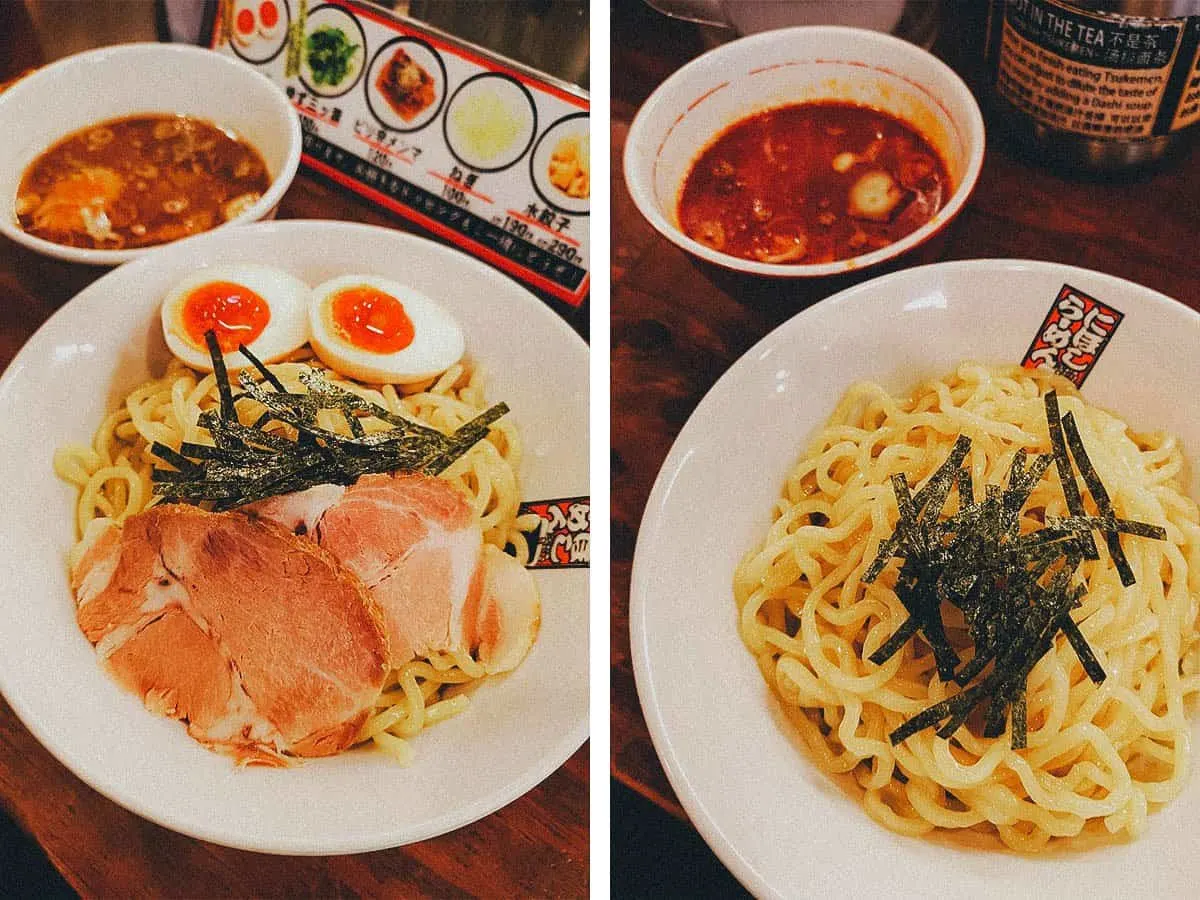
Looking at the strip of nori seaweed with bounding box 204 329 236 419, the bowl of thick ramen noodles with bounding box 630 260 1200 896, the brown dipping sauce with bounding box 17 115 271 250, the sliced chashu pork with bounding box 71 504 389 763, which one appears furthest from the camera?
the brown dipping sauce with bounding box 17 115 271 250

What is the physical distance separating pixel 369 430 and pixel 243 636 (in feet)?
0.85

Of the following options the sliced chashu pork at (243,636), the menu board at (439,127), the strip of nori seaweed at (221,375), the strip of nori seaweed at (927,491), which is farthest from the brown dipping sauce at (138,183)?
the strip of nori seaweed at (927,491)

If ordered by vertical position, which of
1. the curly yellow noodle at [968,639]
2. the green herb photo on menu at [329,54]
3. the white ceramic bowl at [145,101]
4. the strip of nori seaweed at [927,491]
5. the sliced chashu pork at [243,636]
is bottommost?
the sliced chashu pork at [243,636]

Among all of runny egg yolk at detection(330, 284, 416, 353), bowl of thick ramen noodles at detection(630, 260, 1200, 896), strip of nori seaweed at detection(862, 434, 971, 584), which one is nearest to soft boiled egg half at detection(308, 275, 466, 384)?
runny egg yolk at detection(330, 284, 416, 353)

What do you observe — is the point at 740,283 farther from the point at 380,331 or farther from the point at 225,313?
the point at 225,313

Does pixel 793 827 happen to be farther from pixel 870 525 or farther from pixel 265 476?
pixel 265 476

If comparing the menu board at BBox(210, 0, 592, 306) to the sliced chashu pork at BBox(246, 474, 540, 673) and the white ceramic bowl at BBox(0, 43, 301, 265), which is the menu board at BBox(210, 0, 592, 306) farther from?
the sliced chashu pork at BBox(246, 474, 540, 673)

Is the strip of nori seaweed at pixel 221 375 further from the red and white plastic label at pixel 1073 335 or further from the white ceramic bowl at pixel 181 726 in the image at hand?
the red and white plastic label at pixel 1073 335

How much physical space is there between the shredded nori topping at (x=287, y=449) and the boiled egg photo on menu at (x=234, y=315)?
45mm

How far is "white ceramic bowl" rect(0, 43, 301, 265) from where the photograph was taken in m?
1.11

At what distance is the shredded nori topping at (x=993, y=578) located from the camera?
2.39ft

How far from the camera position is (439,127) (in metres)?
1.08

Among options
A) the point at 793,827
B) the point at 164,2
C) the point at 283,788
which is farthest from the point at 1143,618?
the point at 164,2

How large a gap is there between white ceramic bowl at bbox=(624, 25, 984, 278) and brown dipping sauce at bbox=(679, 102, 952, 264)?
16 millimetres
